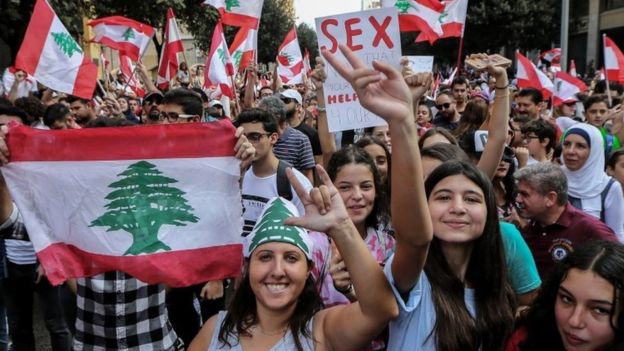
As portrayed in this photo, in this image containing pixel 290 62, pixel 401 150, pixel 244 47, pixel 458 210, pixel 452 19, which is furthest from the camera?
pixel 290 62

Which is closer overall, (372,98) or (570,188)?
(372,98)

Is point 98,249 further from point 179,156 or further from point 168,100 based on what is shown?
point 168,100

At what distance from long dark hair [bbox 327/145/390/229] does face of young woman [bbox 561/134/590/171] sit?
6.70 feet

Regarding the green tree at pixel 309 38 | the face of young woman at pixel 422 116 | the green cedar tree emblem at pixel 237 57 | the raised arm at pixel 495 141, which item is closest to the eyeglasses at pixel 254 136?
the raised arm at pixel 495 141

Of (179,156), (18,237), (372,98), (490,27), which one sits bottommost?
(18,237)

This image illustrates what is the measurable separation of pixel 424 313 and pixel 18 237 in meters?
2.39

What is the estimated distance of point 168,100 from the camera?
15.2ft

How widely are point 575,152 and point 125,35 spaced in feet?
23.6

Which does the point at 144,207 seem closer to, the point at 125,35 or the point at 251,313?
the point at 251,313

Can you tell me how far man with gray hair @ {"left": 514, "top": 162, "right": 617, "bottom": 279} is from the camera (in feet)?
10.9

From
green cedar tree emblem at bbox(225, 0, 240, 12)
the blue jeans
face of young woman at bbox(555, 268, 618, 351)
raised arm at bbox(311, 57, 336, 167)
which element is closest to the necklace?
face of young woman at bbox(555, 268, 618, 351)

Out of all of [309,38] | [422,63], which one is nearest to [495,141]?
[422,63]

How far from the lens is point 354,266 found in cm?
199

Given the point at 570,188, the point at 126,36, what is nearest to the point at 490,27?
the point at 126,36
